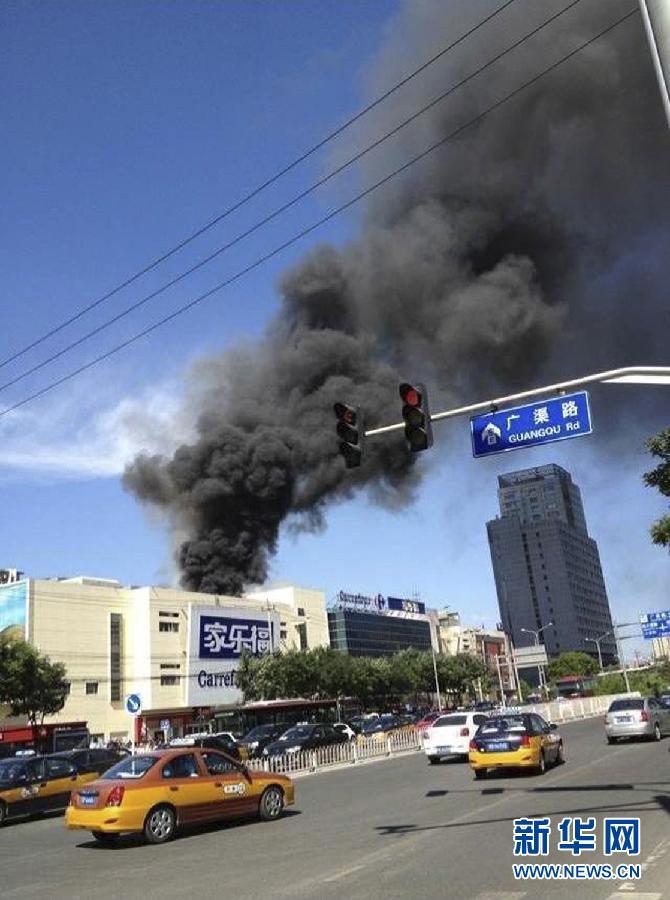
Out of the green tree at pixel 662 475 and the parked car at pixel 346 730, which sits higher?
the green tree at pixel 662 475

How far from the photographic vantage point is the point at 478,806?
1237 centimetres

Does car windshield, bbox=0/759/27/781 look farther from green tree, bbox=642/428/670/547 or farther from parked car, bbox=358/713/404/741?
parked car, bbox=358/713/404/741

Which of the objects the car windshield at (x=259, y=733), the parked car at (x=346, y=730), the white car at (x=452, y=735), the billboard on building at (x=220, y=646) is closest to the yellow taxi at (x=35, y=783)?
the white car at (x=452, y=735)

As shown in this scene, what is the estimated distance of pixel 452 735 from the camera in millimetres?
22250

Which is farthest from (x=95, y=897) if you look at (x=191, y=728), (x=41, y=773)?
(x=191, y=728)

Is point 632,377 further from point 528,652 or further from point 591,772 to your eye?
point 528,652

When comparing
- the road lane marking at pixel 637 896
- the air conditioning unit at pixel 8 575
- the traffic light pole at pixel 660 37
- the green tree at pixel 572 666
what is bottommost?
the road lane marking at pixel 637 896

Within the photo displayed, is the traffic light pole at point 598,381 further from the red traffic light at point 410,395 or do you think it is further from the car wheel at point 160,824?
the car wheel at point 160,824

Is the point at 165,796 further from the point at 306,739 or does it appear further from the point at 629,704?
the point at 306,739

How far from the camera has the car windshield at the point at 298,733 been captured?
101ft

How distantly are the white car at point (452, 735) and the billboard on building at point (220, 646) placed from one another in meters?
43.3

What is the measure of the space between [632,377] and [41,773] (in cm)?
1450

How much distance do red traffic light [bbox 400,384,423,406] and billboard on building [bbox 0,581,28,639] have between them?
2050 inches

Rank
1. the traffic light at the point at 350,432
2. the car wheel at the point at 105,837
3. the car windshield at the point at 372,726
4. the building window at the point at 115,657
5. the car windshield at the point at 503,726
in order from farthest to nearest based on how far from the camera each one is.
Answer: the building window at the point at 115,657 → the car windshield at the point at 372,726 → the car windshield at the point at 503,726 → the car wheel at the point at 105,837 → the traffic light at the point at 350,432
